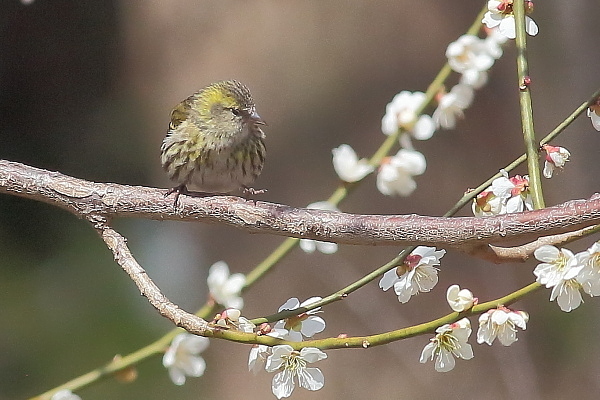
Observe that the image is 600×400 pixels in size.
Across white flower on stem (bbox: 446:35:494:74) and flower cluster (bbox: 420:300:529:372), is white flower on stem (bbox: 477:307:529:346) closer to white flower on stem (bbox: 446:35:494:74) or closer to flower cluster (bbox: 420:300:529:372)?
flower cluster (bbox: 420:300:529:372)

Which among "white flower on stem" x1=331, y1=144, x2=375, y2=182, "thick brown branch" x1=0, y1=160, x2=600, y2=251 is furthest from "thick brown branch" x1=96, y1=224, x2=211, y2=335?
"white flower on stem" x1=331, y1=144, x2=375, y2=182

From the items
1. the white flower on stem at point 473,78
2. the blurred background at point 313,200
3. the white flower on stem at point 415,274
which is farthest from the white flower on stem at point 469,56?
the blurred background at point 313,200

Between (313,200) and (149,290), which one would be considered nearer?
(149,290)

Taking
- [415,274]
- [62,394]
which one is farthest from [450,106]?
[62,394]

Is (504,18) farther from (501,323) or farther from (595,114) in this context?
(501,323)

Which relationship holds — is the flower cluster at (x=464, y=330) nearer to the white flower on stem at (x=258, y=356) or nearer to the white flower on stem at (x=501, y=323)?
the white flower on stem at (x=501, y=323)

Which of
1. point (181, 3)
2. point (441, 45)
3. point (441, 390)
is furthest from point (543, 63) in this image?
point (181, 3)
